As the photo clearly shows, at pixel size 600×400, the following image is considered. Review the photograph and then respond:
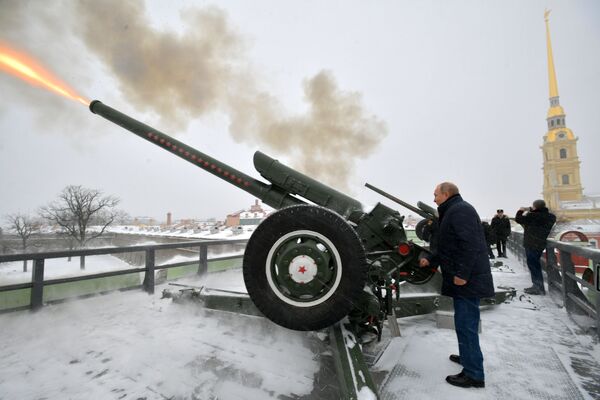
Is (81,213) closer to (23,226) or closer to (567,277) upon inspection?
(23,226)

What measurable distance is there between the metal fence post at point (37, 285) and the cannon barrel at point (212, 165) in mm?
2167

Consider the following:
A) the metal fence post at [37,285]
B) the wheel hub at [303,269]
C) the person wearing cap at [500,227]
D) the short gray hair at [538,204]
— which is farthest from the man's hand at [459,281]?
the person wearing cap at [500,227]

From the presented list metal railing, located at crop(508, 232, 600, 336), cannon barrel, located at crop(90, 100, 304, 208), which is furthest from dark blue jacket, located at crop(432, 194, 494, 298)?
cannon barrel, located at crop(90, 100, 304, 208)

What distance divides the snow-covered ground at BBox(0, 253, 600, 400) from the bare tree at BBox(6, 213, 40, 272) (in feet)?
96.0

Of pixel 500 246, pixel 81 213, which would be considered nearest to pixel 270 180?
pixel 500 246

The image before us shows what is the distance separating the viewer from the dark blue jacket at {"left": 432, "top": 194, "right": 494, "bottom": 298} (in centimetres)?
221

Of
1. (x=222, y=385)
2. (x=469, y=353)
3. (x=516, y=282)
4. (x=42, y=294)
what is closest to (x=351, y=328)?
(x=469, y=353)

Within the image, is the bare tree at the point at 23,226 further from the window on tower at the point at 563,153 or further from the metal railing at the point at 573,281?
the window on tower at the point at 563,153

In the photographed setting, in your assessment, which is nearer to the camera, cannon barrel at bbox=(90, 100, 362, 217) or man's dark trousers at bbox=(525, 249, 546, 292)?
cannon barrel at bbox=(90, 100, 362, 217)

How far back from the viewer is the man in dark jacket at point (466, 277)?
2.17m

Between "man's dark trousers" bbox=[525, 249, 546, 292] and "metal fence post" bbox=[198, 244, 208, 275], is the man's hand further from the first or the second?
"metal fence post" bbox=[198, 244, 208, 275]

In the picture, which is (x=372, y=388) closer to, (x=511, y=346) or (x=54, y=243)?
(x=511, y=346)

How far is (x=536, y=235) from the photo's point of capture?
4773mm

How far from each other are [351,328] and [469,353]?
90 cm
